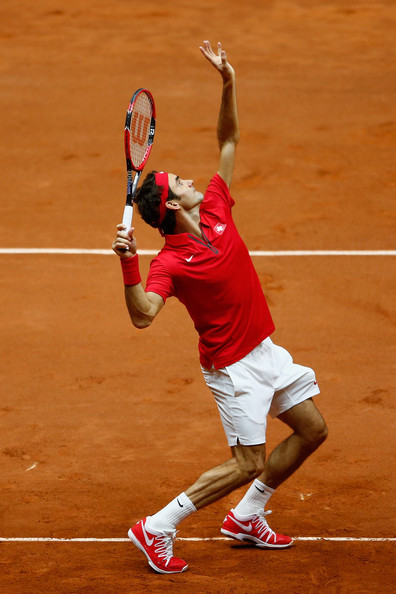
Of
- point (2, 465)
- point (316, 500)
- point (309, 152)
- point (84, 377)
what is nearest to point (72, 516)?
point (2, 465)

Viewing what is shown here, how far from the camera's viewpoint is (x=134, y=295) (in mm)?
5305

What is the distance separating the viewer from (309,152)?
43.4 ft

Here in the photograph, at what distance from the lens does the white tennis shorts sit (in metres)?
5.66

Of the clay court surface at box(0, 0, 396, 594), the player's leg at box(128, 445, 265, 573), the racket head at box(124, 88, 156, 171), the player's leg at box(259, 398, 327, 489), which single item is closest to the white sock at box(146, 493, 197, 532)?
the player's leg at box(128, 445, 265, 573)

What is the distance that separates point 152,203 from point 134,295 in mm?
656

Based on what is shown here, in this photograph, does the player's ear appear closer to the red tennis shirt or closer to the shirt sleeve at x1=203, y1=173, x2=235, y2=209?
the red tennis shirt

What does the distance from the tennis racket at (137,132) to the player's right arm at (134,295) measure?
1.78ft

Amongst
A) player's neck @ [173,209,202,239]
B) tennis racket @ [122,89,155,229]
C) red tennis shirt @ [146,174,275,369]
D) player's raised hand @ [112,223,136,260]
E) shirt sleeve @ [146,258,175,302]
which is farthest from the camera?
tennis racket @ [122,89,155,229]

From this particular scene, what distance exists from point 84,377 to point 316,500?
2705 millimetres

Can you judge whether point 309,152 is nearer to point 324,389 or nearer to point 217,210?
point 324,389

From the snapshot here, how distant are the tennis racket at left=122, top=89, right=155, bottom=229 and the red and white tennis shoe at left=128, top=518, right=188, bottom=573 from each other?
196cm

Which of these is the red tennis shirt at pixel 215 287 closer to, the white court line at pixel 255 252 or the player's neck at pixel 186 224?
the player's neck at pixel 186 224

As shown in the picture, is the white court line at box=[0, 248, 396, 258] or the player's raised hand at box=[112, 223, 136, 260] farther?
the white court line at box=[0, 248, 396, 258]

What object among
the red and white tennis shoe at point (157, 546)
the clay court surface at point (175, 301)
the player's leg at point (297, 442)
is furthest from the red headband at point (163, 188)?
the clay court surface at point (175, 301)
